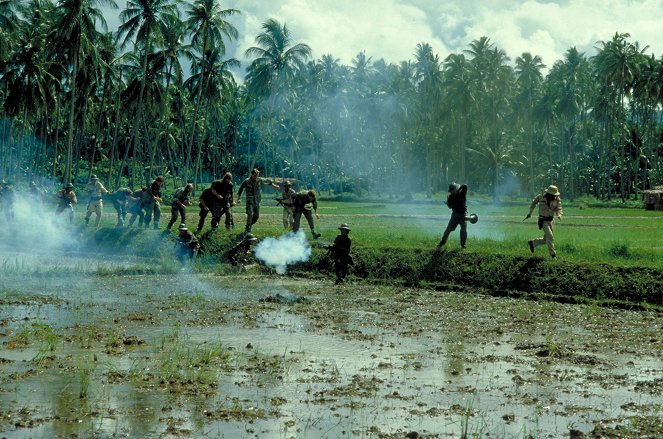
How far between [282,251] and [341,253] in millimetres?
3283

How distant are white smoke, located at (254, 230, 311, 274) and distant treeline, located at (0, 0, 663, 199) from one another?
3376 cm

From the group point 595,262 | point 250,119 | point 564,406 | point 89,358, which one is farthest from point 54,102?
point 564,406

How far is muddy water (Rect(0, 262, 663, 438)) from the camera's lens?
8.84 meters

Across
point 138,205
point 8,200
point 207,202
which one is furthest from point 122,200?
point 8,200

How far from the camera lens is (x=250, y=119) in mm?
96250

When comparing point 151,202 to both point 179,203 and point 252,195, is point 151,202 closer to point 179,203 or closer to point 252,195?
point 179,203

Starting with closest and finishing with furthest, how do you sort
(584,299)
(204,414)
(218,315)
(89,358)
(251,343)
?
1. (204,414)
2. (89,358)
3. (251,343)
4. (218,315)
5. (584,299)

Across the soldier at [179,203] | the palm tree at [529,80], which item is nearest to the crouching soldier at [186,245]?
the soldier at [179,203]

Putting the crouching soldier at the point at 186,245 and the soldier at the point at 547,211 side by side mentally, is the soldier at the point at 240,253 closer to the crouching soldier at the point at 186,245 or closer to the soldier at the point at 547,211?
the crouching soldier at the point at 186,245

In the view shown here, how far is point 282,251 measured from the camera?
2472 centimetres

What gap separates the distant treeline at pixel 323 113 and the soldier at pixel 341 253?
37.3 metres

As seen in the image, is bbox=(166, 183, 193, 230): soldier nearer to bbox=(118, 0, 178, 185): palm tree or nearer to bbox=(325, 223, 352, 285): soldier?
bbox=(325, 223, 352, 285): soldier

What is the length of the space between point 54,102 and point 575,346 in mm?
52890

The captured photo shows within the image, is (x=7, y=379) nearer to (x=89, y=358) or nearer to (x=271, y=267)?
(x=89, y=358)
